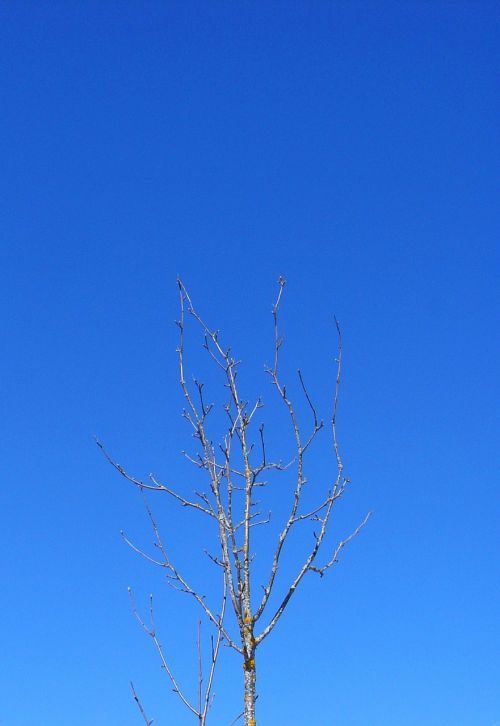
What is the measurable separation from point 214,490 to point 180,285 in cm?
140

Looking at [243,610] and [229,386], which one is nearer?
[243,610]

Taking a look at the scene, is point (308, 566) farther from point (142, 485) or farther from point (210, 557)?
point (142, 485)

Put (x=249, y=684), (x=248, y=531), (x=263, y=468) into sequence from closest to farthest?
(x=249, y=684) < (x=248, y=531) < (x=263, y=468)

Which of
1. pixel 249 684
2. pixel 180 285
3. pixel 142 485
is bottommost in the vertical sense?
pixel 249 684

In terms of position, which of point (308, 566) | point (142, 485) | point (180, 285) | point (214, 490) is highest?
point (180, 285)

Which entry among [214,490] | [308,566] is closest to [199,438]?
[214,490]

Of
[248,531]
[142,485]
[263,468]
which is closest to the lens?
[248,531]

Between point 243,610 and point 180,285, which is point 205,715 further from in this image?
point 180,285

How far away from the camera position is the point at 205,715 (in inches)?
151

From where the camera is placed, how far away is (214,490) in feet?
12.8

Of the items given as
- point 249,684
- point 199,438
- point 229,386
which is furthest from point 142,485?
point 249,684

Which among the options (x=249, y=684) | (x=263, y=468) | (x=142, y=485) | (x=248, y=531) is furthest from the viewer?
(x=142, y=485)

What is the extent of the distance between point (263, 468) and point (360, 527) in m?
0.88

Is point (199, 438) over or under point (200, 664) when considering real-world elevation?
over
